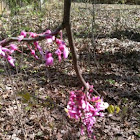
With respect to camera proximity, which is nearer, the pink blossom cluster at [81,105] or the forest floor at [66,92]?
the pink blossom cluster at [81,105]

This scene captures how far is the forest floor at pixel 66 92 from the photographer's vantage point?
253 cm

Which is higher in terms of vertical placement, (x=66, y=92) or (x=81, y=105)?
(x=81, y=105)

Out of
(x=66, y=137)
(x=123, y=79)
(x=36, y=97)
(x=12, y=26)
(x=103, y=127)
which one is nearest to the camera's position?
(x=66, y=137)

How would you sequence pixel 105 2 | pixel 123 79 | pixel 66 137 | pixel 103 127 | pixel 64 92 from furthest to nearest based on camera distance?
pixel 105 2 → pixel 123 79 → pixel 64 92 → pixel 103 127 → pixel 66 137

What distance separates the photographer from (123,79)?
12.1 feet

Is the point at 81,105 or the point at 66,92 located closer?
the point at 81,105

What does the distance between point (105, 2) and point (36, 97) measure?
1342 centimetres

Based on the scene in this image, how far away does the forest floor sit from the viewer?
2.53 m

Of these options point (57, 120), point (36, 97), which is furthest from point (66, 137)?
point (36, 97)

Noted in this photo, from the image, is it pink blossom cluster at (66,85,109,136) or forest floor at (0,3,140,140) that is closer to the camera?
pink blossom cluster at (66,85,109,136)

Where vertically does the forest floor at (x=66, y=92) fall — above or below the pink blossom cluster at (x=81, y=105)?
below

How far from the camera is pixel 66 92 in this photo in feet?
10.7

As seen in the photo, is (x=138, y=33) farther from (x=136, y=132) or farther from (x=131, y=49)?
(x=136, y=132)

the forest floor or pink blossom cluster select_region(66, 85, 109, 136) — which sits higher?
pink blossom cluster select_region(66, 85, 109, 136)
